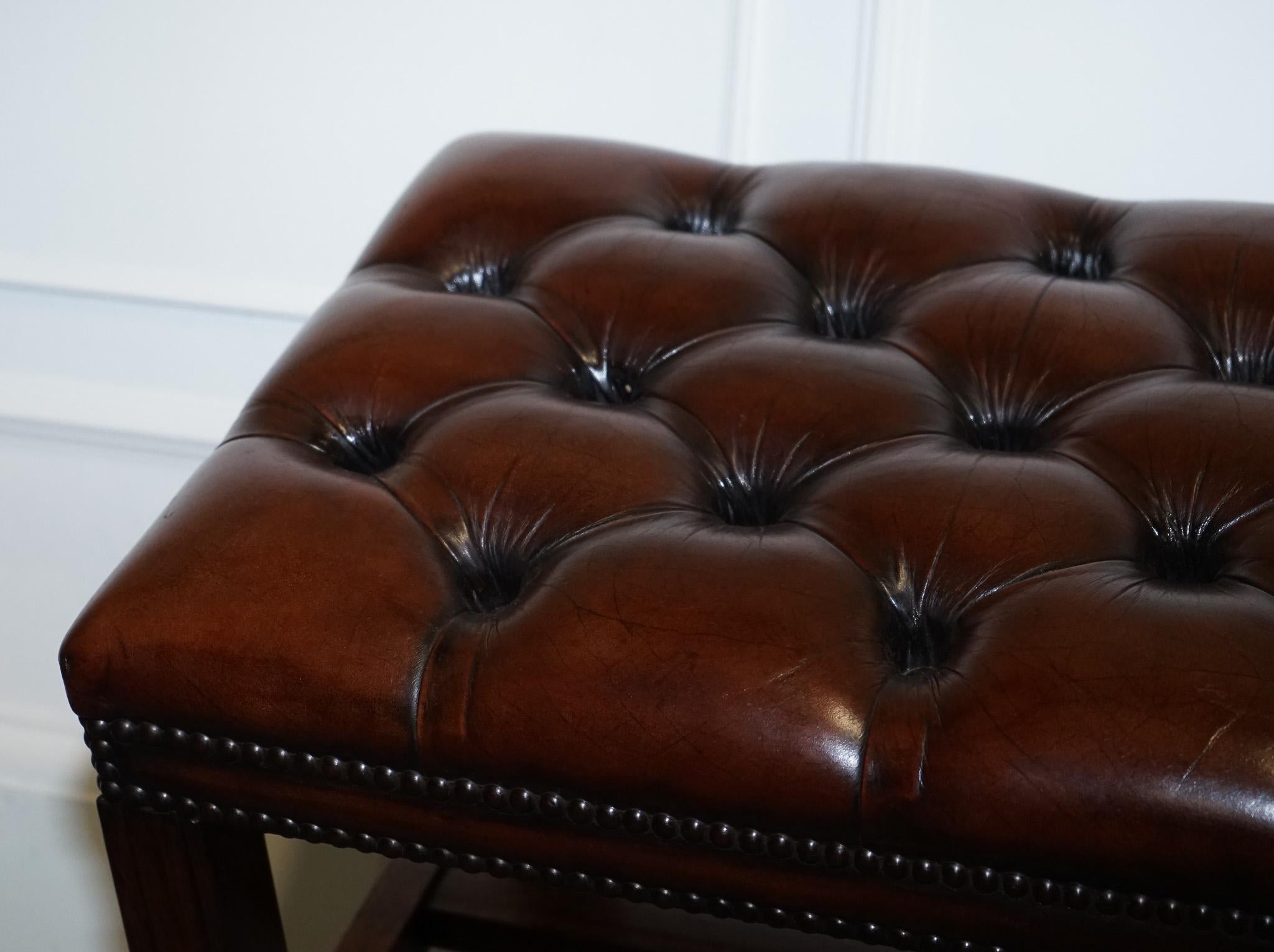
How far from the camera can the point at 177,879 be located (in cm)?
49

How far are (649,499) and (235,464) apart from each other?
159mm

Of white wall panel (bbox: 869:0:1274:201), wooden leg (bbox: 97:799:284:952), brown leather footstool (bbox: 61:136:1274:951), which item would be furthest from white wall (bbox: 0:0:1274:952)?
wooden leg (bbox: 97:799:284:952)

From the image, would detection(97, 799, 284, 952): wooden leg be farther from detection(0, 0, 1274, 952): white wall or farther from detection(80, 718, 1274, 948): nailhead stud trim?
detection(0, 0, 1274, 952): white wall

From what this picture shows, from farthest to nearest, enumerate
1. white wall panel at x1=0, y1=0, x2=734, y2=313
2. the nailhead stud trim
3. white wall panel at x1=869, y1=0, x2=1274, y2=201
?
white wall panel at x1=0, y1=0, x2=734, y2=313, white wall panel at x1=869, y1=0, x2=1274, y2=201, the nailhead stud trim

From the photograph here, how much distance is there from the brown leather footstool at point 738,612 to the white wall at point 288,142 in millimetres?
337

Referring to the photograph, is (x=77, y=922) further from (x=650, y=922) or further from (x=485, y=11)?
(x=485, y=11)

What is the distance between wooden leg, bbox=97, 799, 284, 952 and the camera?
0.49 metres

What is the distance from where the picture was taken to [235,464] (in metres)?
0.50

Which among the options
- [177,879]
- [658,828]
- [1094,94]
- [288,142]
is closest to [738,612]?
[658,828]

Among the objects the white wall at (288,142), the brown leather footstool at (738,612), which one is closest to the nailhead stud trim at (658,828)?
the brown leather footstool at (738,612)

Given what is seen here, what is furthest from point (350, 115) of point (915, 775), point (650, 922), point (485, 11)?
point (915, 775)

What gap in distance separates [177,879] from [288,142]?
0.70m

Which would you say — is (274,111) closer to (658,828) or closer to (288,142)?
(288,142)

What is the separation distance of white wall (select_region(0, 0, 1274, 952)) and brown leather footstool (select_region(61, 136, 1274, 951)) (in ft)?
1.10
